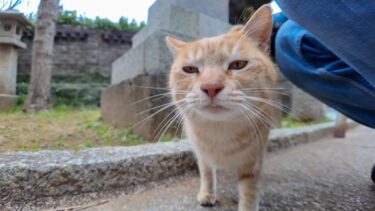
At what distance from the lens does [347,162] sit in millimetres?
2211

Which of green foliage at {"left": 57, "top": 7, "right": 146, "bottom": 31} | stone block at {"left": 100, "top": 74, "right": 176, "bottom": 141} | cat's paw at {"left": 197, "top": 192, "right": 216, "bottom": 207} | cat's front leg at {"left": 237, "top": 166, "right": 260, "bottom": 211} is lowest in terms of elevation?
cat's paw at {"left": 197, "top": 192, "right": 216, "bottom": 207}

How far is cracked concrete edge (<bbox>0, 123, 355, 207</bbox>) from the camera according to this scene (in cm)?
113

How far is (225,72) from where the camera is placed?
3.79ft

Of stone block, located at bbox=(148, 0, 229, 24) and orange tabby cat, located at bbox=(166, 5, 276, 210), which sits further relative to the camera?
stone block, located at bbox=(148, 0, 229, 24)

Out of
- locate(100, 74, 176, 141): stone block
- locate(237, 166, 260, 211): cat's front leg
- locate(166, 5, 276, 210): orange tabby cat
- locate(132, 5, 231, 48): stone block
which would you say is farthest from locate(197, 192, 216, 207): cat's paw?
locate(132, 5, 231, 48): stone block

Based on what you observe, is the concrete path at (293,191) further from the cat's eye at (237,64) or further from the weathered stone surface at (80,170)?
the cat's eye at (237,64)

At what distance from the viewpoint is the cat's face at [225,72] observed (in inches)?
42.0

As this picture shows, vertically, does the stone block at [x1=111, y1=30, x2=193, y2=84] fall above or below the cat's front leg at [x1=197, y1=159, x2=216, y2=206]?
above

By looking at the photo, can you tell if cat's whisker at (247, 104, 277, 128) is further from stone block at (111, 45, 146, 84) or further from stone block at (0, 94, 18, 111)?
stone block at (111, 45, 146, 84)

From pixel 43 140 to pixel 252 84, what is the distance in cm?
115

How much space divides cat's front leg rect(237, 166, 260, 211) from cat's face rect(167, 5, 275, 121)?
0.29 m

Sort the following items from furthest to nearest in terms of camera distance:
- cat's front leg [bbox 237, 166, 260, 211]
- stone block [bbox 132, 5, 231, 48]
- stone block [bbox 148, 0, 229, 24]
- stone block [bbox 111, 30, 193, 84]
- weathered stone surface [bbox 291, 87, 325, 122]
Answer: weathered stone surface [bbox 291, 87, 325, 122] < stone block [bbox 148, 0, 229, 24] < stone block [bbox 132, 5, 231, 48] < stone block [bbox 111, 30, 193, 84] < cat's front leg [bbox 237, 166, 260, 211]

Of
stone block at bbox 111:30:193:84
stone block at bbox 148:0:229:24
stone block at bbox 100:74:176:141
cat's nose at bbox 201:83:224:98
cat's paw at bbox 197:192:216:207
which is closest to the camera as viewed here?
cat's nose at bbox 201:83:224:98

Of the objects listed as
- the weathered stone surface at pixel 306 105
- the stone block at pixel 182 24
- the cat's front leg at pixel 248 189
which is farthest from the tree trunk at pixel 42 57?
the weathered stone surface at pixel 306 105
